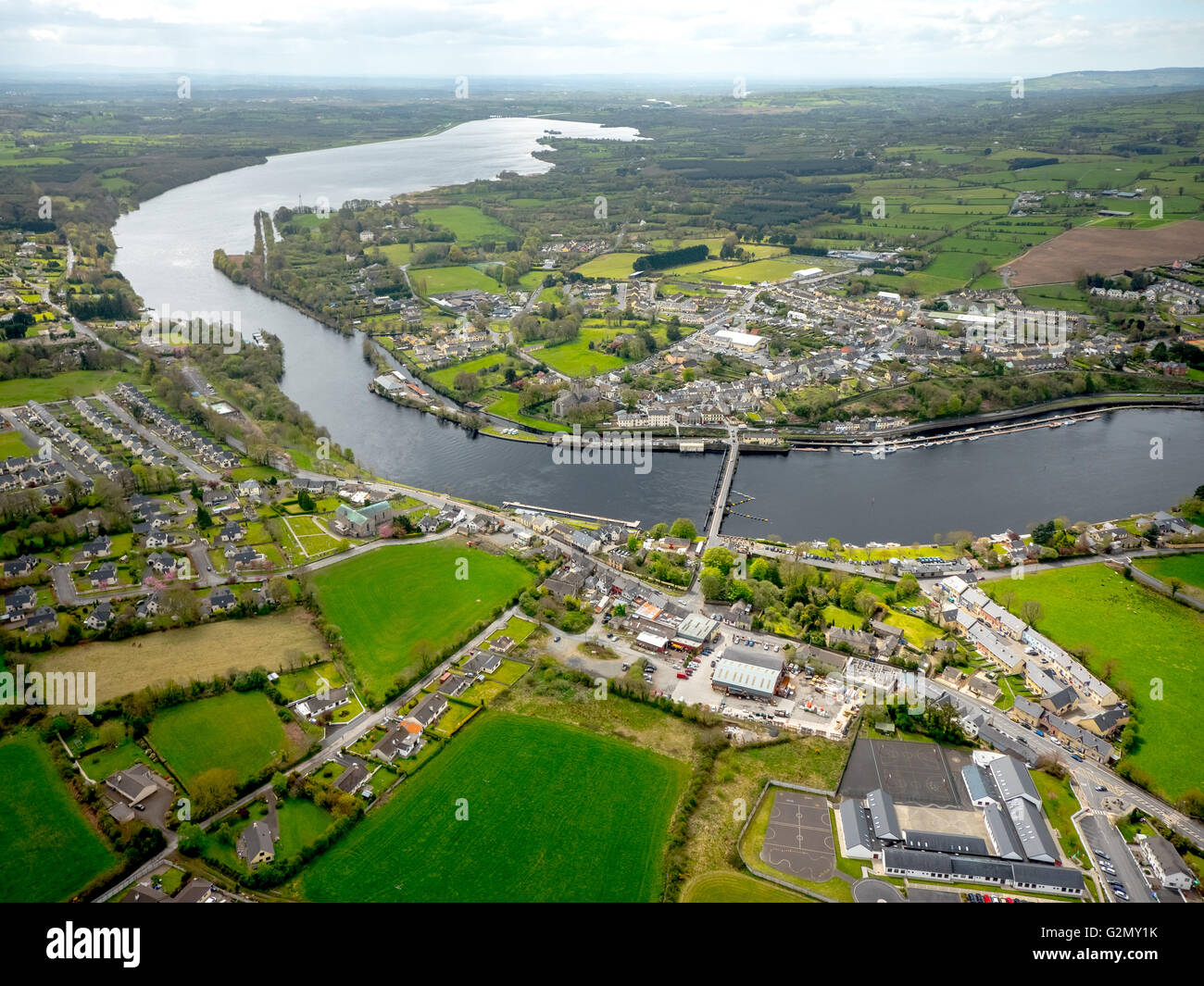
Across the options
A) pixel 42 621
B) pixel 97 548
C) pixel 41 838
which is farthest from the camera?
pixel 97 548

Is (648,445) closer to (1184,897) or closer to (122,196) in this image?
(1184,897)

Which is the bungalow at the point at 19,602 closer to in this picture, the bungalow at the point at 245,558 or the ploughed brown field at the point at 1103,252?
the bungalow at the point at 245,558

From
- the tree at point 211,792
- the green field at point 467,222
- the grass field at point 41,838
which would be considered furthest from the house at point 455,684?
the green field at point 467,222

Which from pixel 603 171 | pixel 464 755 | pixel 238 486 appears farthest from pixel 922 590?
pixel 603 171

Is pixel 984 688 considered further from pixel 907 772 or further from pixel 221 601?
pixel 221 601

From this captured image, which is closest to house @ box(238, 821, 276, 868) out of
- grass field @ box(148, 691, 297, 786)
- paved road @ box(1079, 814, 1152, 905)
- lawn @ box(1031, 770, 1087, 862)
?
grass field @ box(148, 691, 297, 786)

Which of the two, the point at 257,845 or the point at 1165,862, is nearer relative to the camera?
the point at 1165,862

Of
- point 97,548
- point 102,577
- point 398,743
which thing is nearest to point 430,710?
point 398,743
